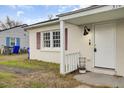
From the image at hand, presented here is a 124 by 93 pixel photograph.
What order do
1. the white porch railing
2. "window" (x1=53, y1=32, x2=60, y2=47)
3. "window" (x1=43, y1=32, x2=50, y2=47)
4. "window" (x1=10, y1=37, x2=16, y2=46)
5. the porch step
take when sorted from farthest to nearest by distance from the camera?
"window" (x1=10, y1=37, x2=16, y2=46), "window" (x1=43, y1=32, x2=50, y2=47), "window" (x1=53, y1=32, x2=60, y2=47), the white porch railing, the porch step

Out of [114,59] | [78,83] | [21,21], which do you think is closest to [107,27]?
[114,59]

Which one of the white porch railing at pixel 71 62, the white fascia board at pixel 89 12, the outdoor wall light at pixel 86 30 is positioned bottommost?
the white porch railing at pixel 71 62

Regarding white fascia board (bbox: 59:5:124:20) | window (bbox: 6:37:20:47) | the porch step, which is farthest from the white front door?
window (bbox: 6:37:20:47)

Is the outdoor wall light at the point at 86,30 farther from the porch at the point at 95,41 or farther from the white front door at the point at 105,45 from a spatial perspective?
the white front door at the point at 105,45

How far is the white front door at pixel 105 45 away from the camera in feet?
20.4

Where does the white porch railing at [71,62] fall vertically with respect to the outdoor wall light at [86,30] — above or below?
below

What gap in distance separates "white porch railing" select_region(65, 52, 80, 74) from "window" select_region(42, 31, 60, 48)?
8.72 feet

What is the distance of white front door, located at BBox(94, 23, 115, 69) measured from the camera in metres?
6.20

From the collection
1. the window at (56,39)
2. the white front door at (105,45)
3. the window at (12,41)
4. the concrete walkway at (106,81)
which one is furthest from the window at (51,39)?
the window at (12,41)

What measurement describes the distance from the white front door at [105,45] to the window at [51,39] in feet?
11.0

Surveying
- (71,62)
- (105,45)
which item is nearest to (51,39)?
(71,62)

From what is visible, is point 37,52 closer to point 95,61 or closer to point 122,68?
point 95,61

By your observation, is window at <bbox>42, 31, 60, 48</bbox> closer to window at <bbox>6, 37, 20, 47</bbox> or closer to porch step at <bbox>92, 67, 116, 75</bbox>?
porch step at <bbox>92, 67, 116, 75</bbox>

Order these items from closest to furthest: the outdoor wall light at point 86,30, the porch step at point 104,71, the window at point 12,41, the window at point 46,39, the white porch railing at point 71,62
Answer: the porch step at point 104,71 → the white porch railing at point 71,62 → the outdoor wall light at point 86,30 → the window at point 46,39 → the window at point 12,41
